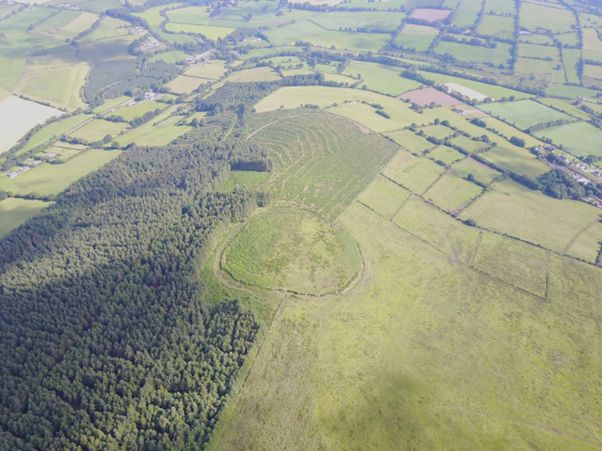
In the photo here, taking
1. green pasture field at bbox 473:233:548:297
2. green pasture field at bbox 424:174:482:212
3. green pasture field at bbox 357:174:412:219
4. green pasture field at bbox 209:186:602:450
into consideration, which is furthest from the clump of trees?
green pasture field at bbox 473:233:548:297

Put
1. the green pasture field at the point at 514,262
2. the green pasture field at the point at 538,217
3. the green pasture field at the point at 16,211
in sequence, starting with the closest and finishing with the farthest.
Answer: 1. the green pasture field at the point at 514,262
2. the green pasture field at the point at 538,217
3. the green pasture field at the point at 16,211

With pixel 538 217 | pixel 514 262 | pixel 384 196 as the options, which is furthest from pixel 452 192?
pixel 514 262

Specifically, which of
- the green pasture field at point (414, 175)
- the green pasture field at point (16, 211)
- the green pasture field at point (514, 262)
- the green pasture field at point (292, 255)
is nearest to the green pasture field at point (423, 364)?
the green pasture field at point (514, 262)

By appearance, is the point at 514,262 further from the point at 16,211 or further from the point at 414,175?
the point at 16,211

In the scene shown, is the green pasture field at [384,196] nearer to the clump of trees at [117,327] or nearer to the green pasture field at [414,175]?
the green pasture field at [414,175]

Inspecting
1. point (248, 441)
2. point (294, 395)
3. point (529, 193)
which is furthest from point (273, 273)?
point (529, 193)

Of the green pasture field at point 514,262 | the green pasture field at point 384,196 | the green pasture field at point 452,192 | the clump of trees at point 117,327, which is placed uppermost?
the clump of trees at point 117,327

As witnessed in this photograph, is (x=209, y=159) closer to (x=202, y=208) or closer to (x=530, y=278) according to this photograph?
(x=202, y=208)
